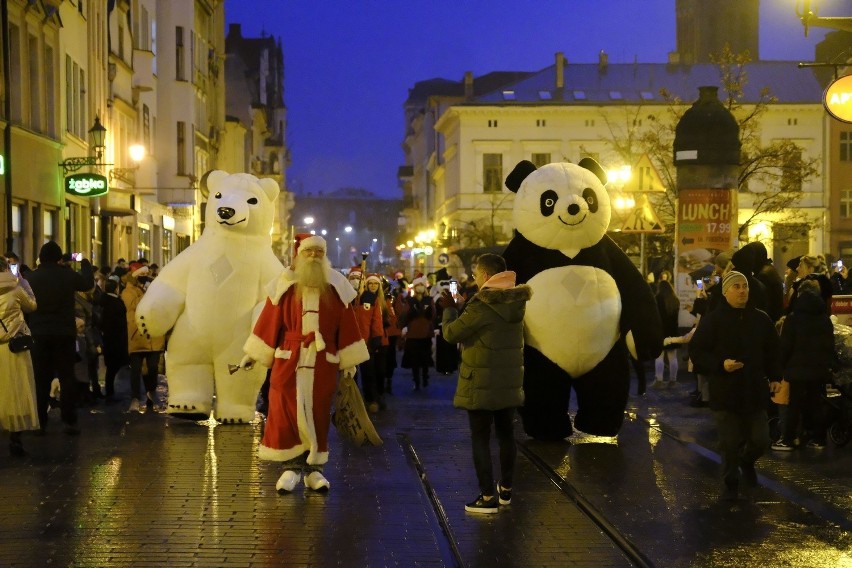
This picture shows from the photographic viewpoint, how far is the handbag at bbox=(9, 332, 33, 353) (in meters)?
12.3

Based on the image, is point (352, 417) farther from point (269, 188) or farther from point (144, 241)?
point (144, 241)

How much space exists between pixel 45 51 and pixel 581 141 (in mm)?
40118

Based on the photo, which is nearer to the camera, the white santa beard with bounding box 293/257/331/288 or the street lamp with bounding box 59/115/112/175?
the white santa beard with bounding box 293/257/331/288

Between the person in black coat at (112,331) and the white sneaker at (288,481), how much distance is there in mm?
8138

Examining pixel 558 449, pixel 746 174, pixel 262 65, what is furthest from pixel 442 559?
pixel 262 65

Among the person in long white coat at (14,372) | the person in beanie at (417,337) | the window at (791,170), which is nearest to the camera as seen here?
the person in long white coat at (14,372)

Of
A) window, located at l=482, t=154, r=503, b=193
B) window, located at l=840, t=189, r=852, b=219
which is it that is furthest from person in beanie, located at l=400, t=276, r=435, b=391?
window, located at l=482, t=154, r=503, b=193

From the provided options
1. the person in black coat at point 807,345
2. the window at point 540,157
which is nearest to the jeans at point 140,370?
the person in black coat at point 807,345

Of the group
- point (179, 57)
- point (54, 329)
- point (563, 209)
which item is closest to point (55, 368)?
point (54, 329)

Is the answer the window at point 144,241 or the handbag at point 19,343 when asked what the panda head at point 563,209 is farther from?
the window at point 144,241

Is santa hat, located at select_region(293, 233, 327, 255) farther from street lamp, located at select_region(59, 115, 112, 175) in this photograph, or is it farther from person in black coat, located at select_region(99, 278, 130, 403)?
street lamp, located at select_region(59, 115, 112, 175)

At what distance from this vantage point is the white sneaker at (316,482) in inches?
408

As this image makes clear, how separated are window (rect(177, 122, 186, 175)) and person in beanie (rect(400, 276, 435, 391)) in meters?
25.5

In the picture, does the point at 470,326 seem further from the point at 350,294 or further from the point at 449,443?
the point at 449,443
